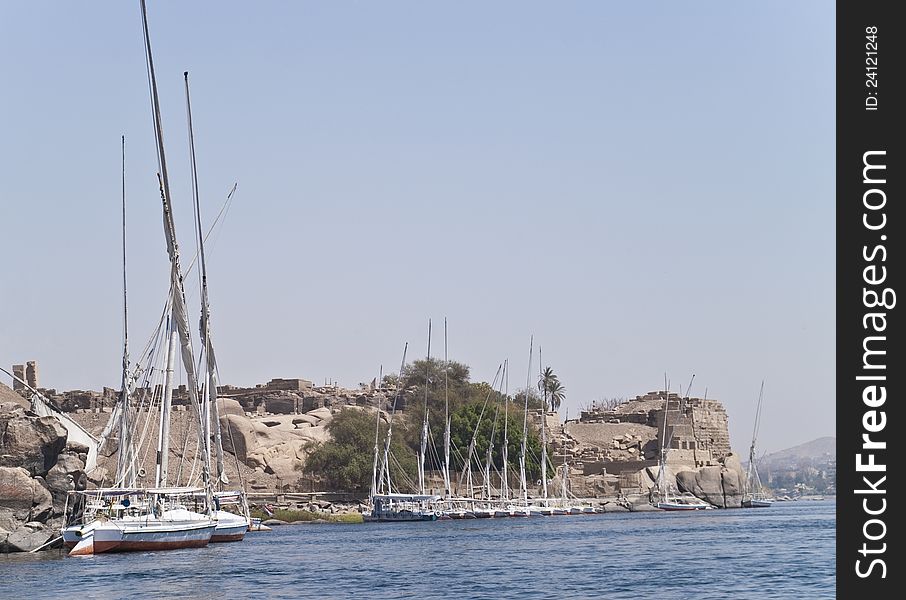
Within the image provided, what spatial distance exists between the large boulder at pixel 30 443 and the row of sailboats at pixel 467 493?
2166 cm

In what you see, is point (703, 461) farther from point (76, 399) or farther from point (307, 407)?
point (76, 399)

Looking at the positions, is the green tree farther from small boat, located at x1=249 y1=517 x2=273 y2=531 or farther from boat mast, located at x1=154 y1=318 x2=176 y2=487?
boat mast, located at x1=154 y1=318 x2=176 y2=487

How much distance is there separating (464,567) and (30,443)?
17322 millimetres

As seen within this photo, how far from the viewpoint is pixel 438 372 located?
90.6 metres

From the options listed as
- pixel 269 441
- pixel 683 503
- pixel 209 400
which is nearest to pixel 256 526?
pixel 209 400

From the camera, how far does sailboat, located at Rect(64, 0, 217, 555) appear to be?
39094 millimetres

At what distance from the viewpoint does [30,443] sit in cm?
4475

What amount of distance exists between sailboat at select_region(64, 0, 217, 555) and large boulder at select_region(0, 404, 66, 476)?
1.96 metres

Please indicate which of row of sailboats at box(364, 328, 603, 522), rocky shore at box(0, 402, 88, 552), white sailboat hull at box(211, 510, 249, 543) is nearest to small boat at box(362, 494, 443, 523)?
row of sailboats at box(364, 328, 603, 522)

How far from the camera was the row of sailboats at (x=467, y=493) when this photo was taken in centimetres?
6494

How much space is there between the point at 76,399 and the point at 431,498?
1245 inches

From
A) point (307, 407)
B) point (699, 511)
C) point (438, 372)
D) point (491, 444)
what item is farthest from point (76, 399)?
point (699, 511)

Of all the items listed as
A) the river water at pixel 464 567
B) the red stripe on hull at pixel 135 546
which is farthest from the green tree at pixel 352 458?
the red stripe on hull at pixel 135 546

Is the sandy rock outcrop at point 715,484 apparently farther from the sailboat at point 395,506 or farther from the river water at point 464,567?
the river water at point 464,567
